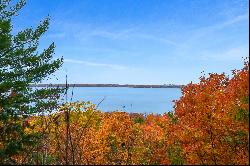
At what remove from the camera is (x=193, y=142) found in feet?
77.7

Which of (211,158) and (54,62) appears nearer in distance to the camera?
(211,158)

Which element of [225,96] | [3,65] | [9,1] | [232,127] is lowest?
[232,127]

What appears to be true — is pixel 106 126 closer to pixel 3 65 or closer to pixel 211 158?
pixel 3 65

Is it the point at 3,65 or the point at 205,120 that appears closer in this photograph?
the point at 205,120

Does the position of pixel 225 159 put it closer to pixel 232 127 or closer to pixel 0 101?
pixel 232 127

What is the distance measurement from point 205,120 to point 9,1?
20706 millimetres

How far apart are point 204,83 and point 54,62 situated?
1317 centimetres

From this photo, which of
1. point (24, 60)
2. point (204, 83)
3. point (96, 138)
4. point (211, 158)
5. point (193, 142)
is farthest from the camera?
point (96, 138)

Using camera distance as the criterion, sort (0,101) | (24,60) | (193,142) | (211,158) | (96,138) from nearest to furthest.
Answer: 1. (211,158)
2. (193,142)
3. (0,101)
4. (24,60)
5. (96,138)

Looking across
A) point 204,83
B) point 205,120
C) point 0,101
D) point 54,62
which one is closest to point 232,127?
point 205,120

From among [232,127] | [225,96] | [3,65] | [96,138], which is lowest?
[96,138]

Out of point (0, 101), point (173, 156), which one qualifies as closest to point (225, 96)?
point (173, 156)

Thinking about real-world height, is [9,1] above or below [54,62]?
above

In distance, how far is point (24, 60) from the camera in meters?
33.4
